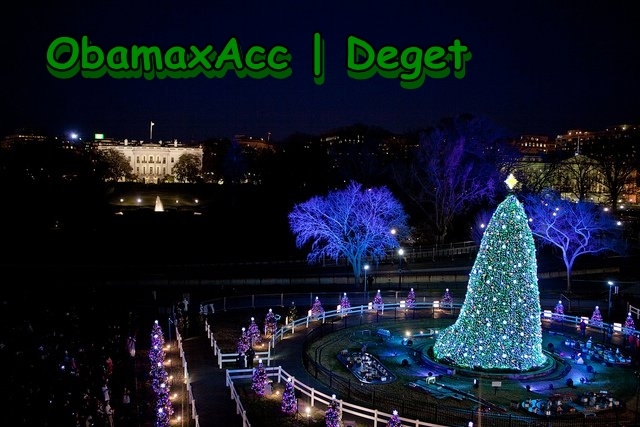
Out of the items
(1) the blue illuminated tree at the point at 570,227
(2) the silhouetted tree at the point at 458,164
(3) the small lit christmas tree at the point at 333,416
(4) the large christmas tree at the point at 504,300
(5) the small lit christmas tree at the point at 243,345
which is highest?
(2) the silhouetted tree at the point at 458,164

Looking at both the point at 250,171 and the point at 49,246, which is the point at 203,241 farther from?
the point at 250,171

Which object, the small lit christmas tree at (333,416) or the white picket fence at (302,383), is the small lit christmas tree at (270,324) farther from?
the small lit christmas tree at (333,416)

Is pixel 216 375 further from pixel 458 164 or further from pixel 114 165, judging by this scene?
pixel 114 165

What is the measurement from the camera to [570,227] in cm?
4394

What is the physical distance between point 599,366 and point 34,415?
68.8ft

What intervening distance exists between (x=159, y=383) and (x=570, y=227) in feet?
114

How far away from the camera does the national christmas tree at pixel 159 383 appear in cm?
1666

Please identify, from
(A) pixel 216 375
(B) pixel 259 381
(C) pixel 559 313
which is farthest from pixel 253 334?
(C) pixel 559 313

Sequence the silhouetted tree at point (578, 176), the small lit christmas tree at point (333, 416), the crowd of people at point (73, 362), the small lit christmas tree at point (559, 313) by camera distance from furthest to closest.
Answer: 1. the silhouetted tree at point (578, 176)
2. the small lit christmas tree at point (559, 313)
3. the crowd of people at point (73, 362)
4. the small lit christmas tree at point (333, 416)

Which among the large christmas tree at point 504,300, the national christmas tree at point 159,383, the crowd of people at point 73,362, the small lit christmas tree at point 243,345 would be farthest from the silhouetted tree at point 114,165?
the large christmas tree at point 504,300

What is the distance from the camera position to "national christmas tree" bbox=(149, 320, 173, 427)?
54.6ft

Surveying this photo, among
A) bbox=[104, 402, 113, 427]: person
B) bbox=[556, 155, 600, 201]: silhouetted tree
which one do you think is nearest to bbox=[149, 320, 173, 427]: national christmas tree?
bbox=[104, 402, 113, 427]: person

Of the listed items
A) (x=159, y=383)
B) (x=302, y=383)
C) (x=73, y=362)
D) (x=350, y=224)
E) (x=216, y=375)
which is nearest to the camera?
(x=159, y=383)

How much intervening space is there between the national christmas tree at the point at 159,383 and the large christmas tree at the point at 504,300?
10.9 m
